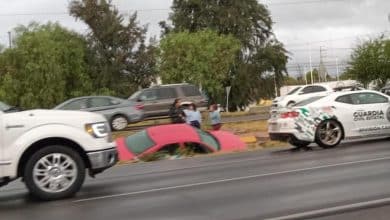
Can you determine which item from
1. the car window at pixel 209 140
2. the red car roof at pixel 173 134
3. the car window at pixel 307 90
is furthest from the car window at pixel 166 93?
the red car roof at pixel 173 134

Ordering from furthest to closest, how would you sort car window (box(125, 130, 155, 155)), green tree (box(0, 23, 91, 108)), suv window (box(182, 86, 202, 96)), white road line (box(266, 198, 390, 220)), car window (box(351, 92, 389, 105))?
1. green tree (box(0, 23, 91, 108))
2. suv window (box(182, 86, 202, 96))
3. car window (box(125, 130, 155, 155))
4. car window (box(351, 92, 389, 105))
5. white road line (box(266, 198, 390, 220))

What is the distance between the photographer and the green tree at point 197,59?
50.8 m

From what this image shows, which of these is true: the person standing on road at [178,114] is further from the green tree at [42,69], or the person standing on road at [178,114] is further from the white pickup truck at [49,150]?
the green tree at [42,69]

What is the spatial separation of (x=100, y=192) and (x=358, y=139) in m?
10.2

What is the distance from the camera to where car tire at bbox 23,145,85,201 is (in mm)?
9102

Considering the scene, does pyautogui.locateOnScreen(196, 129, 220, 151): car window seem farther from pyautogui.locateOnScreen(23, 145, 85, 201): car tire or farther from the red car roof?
pyautogui.locateOnScreen(23, 145, 85, 201): car tire

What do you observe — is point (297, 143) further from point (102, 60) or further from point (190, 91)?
point (102, 60)

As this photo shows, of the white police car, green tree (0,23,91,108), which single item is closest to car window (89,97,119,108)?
the white police car

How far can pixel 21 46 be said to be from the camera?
174ft

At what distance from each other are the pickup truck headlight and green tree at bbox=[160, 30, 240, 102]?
40.9 meters

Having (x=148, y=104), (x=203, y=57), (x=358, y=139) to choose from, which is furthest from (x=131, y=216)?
(x=203, y=57)

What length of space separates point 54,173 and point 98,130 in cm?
89

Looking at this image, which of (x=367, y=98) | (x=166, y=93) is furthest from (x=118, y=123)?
(x=367, y=98)

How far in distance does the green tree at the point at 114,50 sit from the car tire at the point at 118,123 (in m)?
27.7
